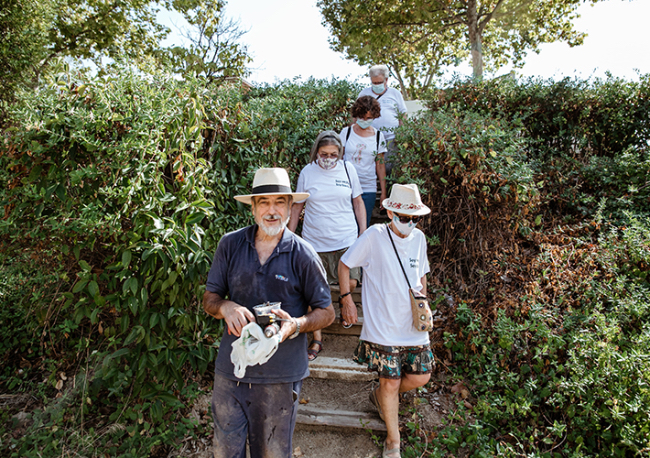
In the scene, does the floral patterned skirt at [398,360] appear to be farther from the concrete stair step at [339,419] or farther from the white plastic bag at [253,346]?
the white plastic bag at [253,346]

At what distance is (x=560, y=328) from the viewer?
13.2ft

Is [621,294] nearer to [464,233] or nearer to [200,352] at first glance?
[464,233]

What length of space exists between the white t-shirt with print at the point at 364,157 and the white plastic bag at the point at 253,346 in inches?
122

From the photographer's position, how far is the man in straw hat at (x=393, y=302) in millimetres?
3107

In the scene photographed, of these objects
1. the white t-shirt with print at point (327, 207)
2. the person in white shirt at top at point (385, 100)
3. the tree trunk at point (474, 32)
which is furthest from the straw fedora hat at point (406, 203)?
the tree trunk at point (474, 32)

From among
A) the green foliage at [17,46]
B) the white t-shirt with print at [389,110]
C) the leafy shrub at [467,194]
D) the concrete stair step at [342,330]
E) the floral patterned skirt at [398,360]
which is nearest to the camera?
the floral patterned skirt at [398,360]

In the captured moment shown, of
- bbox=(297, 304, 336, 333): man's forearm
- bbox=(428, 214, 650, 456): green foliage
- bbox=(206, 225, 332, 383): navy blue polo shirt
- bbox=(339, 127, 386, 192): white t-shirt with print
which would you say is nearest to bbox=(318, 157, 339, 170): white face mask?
bbox=(339, 127, 386, 192): white t-shirt with print

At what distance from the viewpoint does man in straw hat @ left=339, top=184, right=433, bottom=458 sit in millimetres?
3107

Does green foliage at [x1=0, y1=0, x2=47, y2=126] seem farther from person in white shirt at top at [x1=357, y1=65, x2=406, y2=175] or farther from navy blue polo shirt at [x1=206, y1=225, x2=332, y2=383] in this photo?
navy blue polo shirt at [x1=206, y1=225, x2=332, y2=383]

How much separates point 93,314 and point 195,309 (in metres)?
0.80

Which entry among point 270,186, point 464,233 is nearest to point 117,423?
point 270,186

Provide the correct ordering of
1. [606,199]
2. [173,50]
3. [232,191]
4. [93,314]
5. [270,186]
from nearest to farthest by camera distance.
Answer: [270,186] → [93,314] → [232,191] → [606,199] → [173,50]

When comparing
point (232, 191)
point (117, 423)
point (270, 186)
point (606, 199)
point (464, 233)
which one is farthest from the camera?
point (606, 199)

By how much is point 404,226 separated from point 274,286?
4.03 feet
